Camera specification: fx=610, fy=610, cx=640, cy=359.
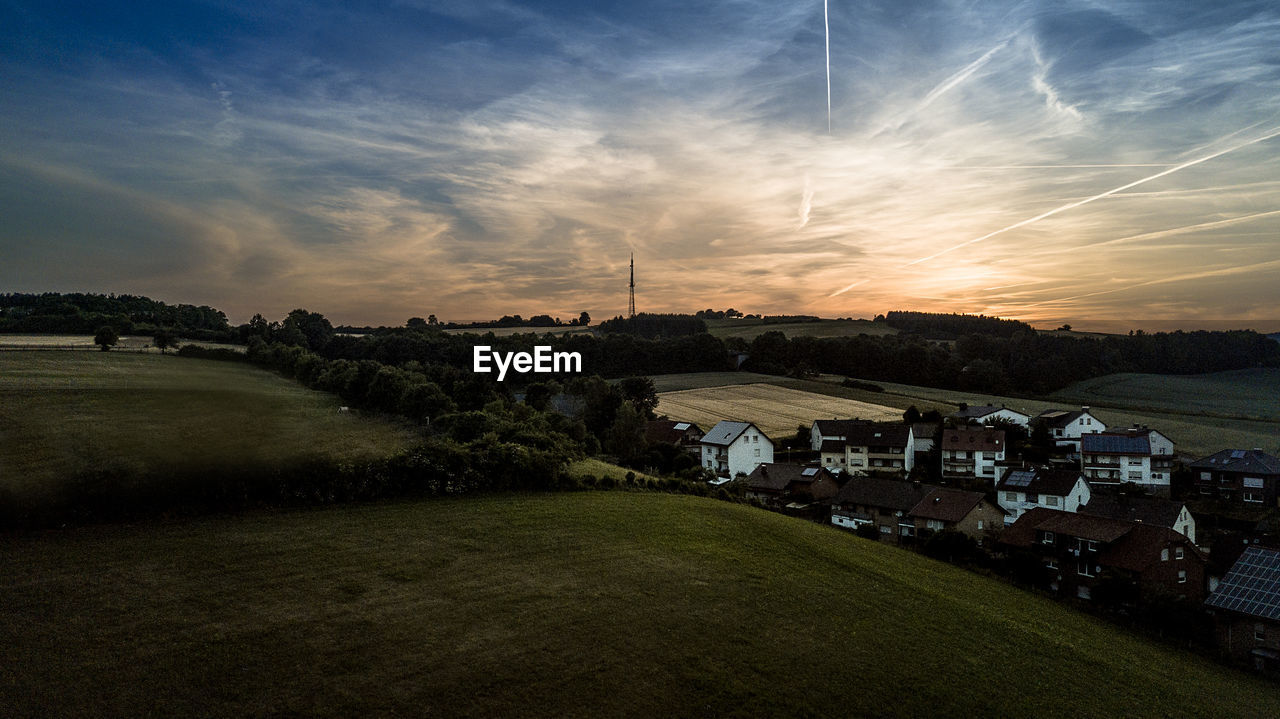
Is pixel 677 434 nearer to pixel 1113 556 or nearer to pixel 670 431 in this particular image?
pixel 670 431

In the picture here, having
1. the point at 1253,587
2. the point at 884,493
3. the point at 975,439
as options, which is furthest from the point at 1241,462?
the point at 884,493

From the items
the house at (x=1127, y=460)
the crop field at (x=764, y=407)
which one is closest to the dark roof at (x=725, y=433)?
the crop field at (x=764, y=407)

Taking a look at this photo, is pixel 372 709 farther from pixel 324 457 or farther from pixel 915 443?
pixel 915 443

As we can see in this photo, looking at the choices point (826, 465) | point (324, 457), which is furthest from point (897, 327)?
point (324, 457)

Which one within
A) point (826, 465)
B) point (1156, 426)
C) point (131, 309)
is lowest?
point (826, 465)

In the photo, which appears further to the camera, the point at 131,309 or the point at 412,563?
the point at 131,309

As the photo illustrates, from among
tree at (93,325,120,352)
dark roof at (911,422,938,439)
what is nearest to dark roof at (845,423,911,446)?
dark roof at (911,422,938,439)

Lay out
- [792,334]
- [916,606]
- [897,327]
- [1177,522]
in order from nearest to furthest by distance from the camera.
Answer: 1. [916,606]
2. [1177,522]
3. [792,334]
4. [897,327]

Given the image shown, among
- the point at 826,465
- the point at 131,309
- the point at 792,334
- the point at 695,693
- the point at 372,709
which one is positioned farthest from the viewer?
the point at 792,334
